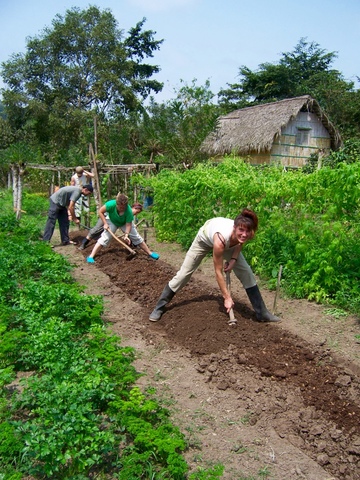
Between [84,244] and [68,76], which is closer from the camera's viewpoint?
[84,244]

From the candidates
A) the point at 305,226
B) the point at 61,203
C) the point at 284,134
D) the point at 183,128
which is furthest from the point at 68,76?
the point at 305,226

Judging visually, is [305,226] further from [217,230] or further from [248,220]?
[248,220]

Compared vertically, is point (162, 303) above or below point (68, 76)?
below

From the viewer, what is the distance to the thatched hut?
2200 cm

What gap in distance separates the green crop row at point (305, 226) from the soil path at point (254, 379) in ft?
1.22

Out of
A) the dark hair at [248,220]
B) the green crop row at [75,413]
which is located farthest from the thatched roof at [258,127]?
the green crop row at [75,413]

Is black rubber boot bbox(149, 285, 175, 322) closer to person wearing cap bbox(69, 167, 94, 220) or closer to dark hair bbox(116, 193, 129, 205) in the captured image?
dark hair bbox(116, 193, 129, 205)

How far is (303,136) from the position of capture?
76.3ft

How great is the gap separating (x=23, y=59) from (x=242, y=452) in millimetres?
28052

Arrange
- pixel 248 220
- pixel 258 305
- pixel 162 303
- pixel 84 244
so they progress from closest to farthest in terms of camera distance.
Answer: pixel 248 220
pixel 258 305
pixel 162 303
pixel 84 244

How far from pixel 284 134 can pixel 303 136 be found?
4.19 ft

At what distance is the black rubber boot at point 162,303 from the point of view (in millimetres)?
5773

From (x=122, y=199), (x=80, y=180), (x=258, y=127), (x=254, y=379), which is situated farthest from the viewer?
(x=258, y=127)

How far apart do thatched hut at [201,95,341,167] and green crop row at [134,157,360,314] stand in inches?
547
